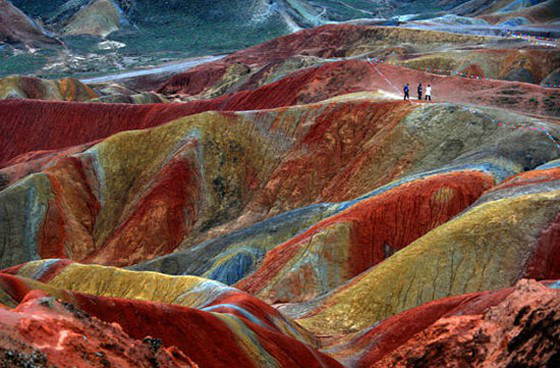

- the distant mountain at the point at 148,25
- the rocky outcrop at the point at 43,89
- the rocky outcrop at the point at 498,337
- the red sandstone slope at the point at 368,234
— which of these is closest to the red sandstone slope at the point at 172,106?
the rocky outcrop at the point at 43,89

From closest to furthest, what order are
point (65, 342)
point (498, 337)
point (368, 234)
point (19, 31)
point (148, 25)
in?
point (65, 342), point (498, 337), point (368, 234), point (19, 31), point (148, 25)

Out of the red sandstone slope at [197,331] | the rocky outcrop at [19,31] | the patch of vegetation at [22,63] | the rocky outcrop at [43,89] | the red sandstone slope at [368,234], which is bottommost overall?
→ the red sandstone slope at [368,234]

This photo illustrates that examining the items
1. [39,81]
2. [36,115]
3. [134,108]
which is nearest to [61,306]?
[134,108]

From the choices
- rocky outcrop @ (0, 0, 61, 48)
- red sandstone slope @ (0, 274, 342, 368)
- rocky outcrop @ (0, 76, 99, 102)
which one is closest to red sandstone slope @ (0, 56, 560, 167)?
rocky outcrop @ (0, 76, 99, 102)

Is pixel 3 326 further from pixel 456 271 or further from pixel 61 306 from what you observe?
pixel 456 271

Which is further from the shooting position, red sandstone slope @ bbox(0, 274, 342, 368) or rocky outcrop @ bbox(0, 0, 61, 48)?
rocky outcrop @ bbox(0, 0, 61, 48)

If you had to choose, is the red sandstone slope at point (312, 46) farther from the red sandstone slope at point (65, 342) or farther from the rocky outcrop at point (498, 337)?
the red sandstone slope at point (65, 342)

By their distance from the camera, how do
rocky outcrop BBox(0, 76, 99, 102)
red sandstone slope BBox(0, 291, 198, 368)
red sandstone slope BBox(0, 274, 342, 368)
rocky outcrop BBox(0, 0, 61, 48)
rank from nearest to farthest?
red sandstone slope BBox(0, 291, 198, 368), red sandstone slope BBox(0, 274, 342, 368), rocky outcrop BBox(0, 76, 99, 102), rocky outcrop BBox(0, 0, 61, 48)

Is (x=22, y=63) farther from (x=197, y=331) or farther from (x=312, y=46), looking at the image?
(x=197, y=331)

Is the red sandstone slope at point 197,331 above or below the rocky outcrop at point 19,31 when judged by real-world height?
below

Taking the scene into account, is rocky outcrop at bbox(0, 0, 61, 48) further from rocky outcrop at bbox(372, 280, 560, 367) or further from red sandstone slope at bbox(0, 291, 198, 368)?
rocky outcrop at bbox(372, 280, 560, 367)

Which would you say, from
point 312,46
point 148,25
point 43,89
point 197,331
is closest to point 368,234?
point 197,331
